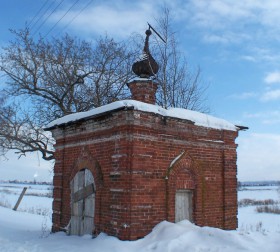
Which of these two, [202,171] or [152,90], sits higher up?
[152,90]

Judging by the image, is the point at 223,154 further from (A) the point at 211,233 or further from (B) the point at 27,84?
(B) the point at 27,84

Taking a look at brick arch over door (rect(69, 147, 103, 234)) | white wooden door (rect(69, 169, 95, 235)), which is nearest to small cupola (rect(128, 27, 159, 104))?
brick arch over door (rect(69, 147, 103, 234))

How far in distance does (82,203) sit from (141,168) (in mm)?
2297

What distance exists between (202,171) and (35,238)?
4.80m

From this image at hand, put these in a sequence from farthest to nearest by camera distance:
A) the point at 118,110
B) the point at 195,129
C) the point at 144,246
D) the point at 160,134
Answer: the point at 195,129, the point at 160,134, the point at 118,110, the point at 144,246

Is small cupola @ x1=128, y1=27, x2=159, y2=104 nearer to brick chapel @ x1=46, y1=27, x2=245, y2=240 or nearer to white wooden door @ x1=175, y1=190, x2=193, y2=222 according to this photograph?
brick chapel @ x1=46, y1=27, x2=245, y2=240

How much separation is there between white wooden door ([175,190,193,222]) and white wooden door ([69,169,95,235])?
2.06m

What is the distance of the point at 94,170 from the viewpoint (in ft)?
28.3

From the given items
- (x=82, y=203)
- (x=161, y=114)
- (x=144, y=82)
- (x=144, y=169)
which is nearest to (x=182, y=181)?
(x=144, y=169)

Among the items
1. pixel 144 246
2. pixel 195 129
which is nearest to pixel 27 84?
pixel 195 129

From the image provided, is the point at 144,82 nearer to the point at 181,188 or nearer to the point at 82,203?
the point at 181,188

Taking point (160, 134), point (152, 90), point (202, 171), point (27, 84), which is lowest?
point (202, 171)

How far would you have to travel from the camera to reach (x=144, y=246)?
7133 mm

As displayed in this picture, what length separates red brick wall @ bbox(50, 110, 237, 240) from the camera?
25.2 ft
